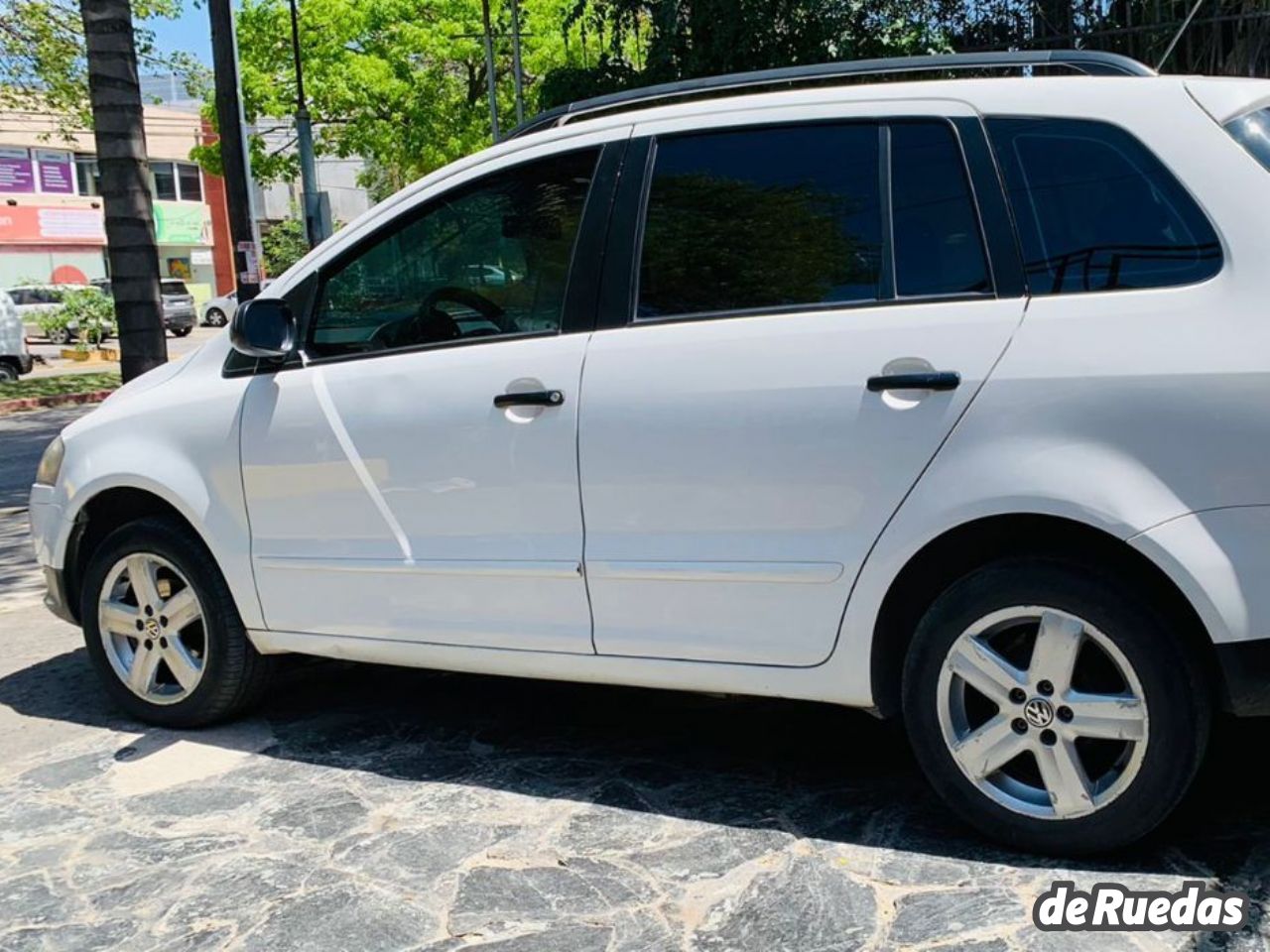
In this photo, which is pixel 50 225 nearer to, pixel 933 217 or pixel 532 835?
pixel 532 835

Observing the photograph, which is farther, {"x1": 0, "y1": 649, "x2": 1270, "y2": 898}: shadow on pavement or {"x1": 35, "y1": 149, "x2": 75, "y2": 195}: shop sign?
{"x1": 35, "y1": 149, "x2": 75, "y2": 195}: shop sign

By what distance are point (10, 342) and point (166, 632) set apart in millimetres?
19766

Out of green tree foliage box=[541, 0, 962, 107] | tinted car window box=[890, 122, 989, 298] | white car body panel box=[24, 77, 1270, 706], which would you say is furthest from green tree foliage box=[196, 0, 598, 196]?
tinted car window box=[890, 122, 989, 298]

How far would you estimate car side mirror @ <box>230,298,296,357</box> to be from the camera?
380cm

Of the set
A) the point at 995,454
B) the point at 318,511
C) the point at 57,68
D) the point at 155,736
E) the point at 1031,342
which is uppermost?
the point at 57,68

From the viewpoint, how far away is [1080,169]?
2.97 meters

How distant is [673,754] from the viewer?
389 centimetres

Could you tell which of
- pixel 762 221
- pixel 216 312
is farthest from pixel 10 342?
pixel 216 312

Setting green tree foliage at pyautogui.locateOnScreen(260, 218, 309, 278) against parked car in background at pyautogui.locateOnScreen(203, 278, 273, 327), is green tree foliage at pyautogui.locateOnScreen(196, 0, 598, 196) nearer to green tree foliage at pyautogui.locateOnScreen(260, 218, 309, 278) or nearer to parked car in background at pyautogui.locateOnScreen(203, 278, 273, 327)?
parked car in background at pyautogui.locateOnScreen(203, 278, 273, 327)

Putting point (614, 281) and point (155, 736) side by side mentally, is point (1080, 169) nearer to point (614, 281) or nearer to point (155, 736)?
point (614, 281)

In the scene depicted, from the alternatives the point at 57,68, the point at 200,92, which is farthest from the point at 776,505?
the point at 200,92

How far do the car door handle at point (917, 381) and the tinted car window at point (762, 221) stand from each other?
0.80ft

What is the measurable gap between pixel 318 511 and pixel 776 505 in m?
1.51

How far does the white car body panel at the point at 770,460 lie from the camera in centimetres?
271
